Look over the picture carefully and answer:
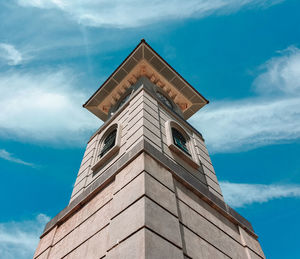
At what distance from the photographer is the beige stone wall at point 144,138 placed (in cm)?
969

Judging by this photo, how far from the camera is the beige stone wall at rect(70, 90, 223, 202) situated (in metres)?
9.69

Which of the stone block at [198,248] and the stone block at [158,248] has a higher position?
the stone block at [198,248]

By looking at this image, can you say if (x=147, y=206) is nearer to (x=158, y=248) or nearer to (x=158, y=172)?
(x=158, y=248)

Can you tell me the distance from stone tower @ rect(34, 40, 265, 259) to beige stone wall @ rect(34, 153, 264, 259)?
21 mm

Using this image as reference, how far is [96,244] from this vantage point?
631cm

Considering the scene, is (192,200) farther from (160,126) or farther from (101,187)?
(160,126)

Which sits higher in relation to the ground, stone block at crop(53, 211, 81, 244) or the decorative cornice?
the decorative cornice

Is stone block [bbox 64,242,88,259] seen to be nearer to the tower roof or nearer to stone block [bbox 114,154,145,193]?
stone block [bbox 114,154,145,193]

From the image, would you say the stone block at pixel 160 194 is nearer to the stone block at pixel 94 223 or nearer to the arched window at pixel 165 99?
the stone block at pixel 94 223

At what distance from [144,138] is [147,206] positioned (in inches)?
140

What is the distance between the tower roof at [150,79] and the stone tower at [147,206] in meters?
5.24

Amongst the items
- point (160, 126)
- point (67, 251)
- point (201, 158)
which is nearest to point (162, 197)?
point (67, 251)

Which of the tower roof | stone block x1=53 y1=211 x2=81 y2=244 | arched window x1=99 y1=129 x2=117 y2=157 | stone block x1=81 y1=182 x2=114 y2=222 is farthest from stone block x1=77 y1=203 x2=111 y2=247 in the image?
the tower roof

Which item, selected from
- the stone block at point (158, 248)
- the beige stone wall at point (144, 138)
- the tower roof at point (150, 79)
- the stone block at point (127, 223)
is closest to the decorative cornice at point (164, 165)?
the beige stone wall at point (144, 138)
